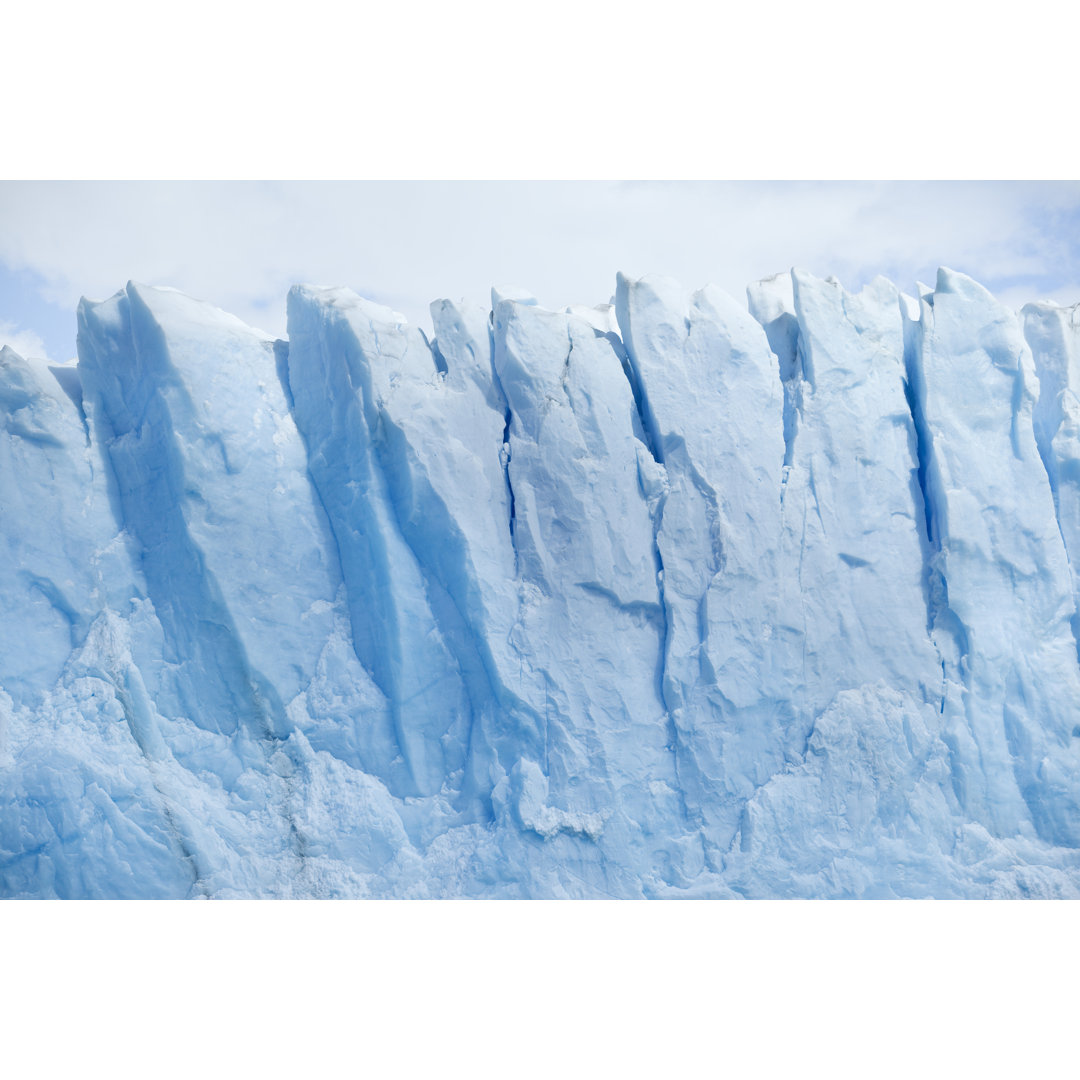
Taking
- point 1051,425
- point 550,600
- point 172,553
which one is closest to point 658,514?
point 550,600

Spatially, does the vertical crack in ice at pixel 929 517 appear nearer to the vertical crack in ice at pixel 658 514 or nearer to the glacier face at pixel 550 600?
the glacier face at pixel 550 600

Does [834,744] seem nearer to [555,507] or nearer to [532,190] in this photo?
[555,507]

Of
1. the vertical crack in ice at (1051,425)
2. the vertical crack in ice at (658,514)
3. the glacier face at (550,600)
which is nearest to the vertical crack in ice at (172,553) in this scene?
the glacier face at (550,600)

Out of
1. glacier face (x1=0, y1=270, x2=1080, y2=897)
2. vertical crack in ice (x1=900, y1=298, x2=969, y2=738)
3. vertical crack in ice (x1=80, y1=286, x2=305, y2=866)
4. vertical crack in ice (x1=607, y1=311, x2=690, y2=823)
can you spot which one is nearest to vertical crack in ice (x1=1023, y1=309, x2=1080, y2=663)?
glacier face (x1=0, y1=270, x2=1080, y2=897)

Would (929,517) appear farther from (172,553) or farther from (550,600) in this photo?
(172,553)

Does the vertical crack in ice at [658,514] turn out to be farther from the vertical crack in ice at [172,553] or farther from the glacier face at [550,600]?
the vertical crack in ice at [172,553]

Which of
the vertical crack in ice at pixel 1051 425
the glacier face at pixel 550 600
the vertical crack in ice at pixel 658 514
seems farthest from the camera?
the vertical crack in ice at pixel 1051 425

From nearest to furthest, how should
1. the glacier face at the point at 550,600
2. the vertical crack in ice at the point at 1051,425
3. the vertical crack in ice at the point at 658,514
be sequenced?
the glacier face at the point at 550,600, the vertical crack in ice at the point at 658,514, the vertical crack in ice at the point at 1051,425

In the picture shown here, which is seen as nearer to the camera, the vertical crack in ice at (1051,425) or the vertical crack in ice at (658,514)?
the vertical crack in ice at (658,514)

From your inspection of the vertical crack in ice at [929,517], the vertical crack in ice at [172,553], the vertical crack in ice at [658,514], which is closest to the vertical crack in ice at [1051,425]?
the vertical crack in ice at [929,517]

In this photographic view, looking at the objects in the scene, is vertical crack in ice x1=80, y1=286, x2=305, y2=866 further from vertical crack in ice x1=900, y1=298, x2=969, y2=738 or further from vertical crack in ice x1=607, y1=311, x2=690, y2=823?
vertical crack in ice x1=900, y1=298, x2=969, y2=738
